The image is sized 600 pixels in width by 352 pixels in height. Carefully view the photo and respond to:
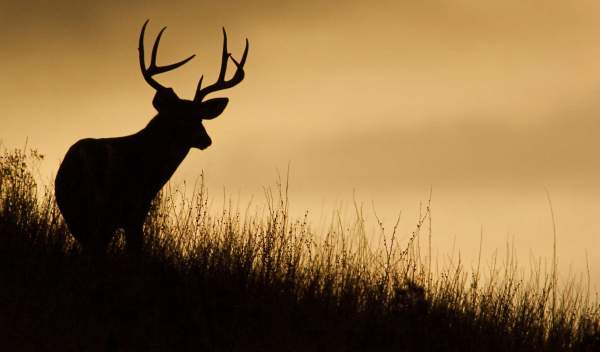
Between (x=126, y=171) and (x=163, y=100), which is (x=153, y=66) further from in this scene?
(x=126, y=171)

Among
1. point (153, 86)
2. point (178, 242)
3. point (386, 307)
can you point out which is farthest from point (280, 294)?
point (153, 86)

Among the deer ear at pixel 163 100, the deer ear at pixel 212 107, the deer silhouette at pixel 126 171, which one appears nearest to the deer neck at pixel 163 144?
Answer: the deer silhouette at pixel 126 171

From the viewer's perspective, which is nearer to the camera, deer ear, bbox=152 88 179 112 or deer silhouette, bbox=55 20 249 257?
deer silhouette, bbox=55 20 249 257

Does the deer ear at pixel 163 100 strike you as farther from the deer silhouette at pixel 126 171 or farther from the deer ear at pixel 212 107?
the deer ear at pixel 212 107

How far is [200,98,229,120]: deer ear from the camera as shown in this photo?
339 inches

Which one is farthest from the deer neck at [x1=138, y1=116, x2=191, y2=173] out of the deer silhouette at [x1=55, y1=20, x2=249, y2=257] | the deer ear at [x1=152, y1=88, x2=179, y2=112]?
the deer ear at [x1=152, y1=88, x2=179, y2=112]

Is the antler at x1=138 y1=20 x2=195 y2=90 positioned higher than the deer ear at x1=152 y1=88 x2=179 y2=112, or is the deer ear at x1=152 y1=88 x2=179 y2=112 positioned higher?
the antler at x1=138 y1=20 x2=195 y2=90

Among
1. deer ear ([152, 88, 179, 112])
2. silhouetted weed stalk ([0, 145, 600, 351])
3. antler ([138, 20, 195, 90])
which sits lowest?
silhouetted weed stalk ([0, 145, 600, 351])

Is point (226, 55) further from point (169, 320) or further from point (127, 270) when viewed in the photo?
point (169, 320)

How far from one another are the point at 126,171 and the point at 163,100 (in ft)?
2.53

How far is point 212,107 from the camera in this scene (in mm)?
8680

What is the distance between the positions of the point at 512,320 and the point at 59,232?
14.7 ft

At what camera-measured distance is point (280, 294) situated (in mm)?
7449

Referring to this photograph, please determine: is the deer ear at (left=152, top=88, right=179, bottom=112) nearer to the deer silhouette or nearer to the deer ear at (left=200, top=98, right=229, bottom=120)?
the deer silhouette
